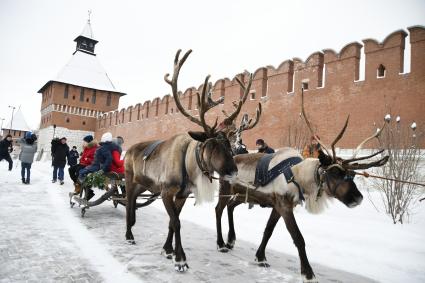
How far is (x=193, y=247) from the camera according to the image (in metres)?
4.77

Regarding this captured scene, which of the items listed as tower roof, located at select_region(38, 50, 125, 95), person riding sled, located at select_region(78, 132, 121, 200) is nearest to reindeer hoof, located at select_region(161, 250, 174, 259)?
person riding sled, located at select_region(78, 132, 121, 200)

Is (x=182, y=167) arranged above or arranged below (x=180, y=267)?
above

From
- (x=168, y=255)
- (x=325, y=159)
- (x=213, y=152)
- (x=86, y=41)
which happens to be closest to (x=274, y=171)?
(x=325, y=159)

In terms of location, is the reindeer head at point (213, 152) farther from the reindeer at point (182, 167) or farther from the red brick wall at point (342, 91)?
the red brick wall at point (342, 91)

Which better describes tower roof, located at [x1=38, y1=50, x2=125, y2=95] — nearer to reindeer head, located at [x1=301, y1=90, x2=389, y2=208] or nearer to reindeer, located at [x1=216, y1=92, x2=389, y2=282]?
reindeer, located at [x1=216, y1=92, x2=389, y2=282]

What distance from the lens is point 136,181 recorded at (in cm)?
489

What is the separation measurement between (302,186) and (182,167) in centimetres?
147

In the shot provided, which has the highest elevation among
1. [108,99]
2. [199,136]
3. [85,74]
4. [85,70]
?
[85,70]

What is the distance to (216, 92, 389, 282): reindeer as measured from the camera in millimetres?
3320

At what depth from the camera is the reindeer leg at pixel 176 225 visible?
3.63 meters

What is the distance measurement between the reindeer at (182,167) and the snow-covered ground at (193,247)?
0.46 m

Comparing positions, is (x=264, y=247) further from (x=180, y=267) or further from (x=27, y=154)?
(x=27, y=154)

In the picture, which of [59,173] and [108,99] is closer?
[59,173]

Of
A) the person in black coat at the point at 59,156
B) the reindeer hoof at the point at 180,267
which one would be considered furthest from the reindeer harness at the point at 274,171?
the person in black coat at the point at 59,156
